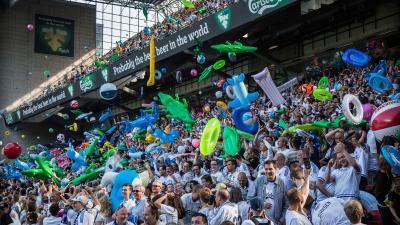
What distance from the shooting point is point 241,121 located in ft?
29.9

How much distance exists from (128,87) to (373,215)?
2087 centimetres

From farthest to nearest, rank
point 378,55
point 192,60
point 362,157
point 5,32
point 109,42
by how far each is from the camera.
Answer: point 109,42
point 5,32
point 192,60
point 378,55
point 362,157

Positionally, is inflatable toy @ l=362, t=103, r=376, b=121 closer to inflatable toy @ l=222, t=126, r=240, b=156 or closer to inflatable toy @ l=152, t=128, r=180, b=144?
inflatable toy @ l=222, t=126, r=240, b=156

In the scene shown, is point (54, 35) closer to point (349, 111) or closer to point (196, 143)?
point (196, 143)

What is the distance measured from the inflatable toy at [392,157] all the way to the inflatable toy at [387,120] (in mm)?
638

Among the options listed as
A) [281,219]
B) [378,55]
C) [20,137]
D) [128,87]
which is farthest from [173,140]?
[20,137]

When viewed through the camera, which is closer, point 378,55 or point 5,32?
point 378,55

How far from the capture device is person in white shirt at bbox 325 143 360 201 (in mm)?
5918

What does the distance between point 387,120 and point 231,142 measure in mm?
2839

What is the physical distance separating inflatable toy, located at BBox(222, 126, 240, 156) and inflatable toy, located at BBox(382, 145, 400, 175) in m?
2.94

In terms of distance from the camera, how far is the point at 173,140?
491 inches

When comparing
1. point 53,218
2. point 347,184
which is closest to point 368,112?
point 347,184

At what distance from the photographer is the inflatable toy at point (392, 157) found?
5.74 meters

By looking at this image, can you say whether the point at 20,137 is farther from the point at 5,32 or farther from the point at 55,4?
the point at 55,4
